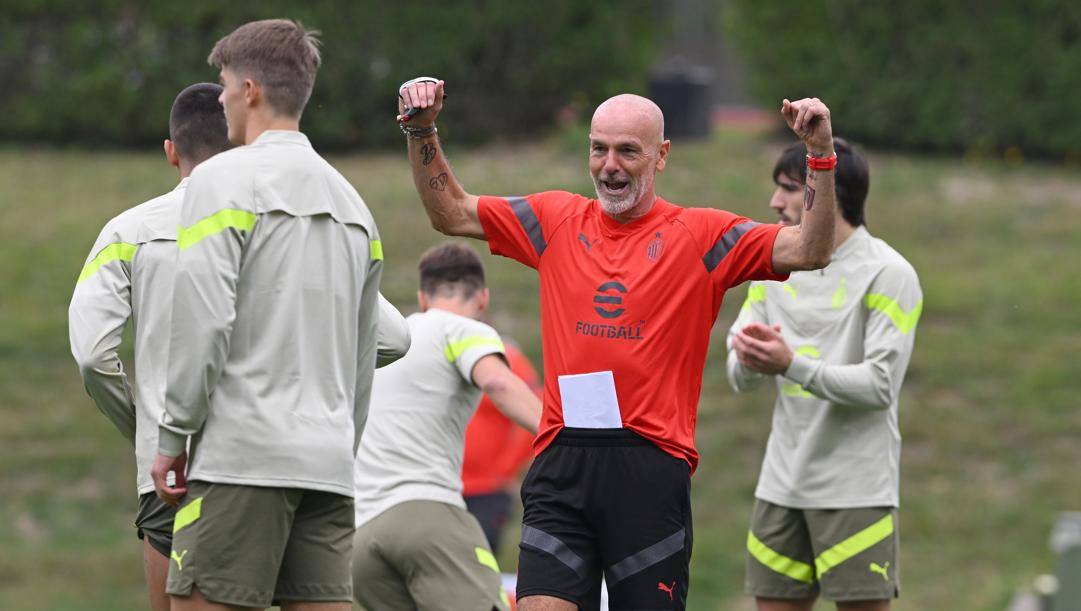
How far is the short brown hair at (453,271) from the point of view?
624 cm

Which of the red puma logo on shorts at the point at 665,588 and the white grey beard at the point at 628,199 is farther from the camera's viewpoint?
the white grey beard at the point at 628,199

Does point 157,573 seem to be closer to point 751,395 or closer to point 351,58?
point 751,395

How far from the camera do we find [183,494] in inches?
177

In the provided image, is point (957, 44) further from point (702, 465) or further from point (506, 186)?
point (702, 465)

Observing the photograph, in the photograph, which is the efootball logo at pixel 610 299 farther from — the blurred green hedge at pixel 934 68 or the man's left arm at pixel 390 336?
the blurred green hedge at pixel 934 68

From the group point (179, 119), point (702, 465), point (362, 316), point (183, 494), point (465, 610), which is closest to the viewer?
point (183, 494)

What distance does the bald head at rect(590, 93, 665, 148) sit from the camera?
509 cm

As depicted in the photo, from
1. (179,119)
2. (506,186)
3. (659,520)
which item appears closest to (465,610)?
(659,520)

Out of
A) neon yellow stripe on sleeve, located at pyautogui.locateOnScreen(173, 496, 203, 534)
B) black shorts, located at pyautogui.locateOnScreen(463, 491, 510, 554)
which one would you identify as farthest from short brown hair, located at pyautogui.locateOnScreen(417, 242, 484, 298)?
black shorts, located at pyautogui.locateOnScreen(463, 491, 510, 554)

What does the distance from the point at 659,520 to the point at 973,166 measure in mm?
10683

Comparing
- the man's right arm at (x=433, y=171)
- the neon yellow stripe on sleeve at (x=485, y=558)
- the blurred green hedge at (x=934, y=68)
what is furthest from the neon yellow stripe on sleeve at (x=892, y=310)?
the blurred green hedge at (x=934, y=68)

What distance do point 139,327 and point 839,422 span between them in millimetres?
2662

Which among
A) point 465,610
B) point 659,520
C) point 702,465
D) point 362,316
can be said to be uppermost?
point 362,316

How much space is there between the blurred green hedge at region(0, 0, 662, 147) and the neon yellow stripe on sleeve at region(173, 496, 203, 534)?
10.7 meters
